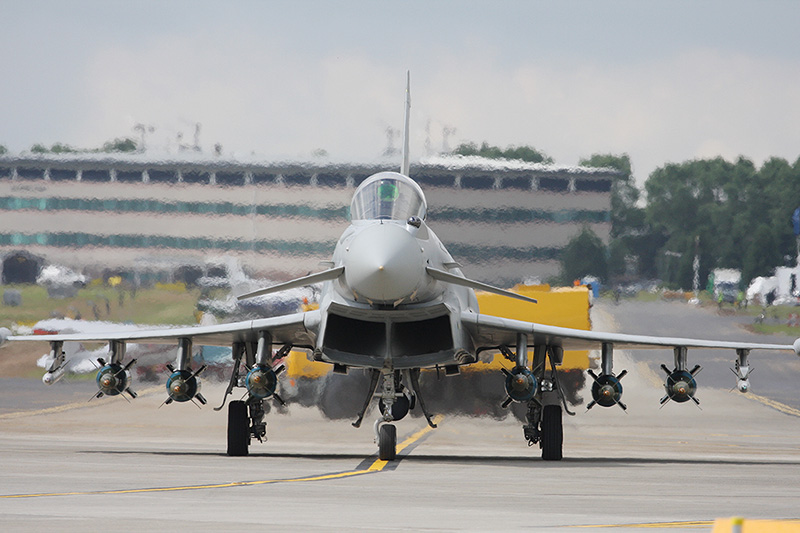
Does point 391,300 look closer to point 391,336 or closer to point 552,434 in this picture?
point 391,336

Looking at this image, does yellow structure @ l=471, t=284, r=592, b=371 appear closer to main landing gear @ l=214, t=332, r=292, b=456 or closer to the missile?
main landing gear @ l=214, t=332, r=292, b=456

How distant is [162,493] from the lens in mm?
10438

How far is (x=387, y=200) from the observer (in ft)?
50.2

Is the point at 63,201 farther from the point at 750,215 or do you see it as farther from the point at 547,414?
the point at 750,215

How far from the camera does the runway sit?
346 inches

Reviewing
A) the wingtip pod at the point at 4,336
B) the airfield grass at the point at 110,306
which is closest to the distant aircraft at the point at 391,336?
the wingtip pod at the point at 4,336

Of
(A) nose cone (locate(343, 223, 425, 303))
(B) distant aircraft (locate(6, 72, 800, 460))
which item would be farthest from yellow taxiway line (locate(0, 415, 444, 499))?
(A) nose cone (locate(343, 223, 425, 303))

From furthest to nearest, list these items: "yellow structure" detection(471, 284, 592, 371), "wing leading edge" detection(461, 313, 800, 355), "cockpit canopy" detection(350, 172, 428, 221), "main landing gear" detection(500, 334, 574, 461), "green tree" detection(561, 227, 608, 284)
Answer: "green tree" detection(561, 227, 608, 284), "yellow structure" detection(471, 284, 592, 371), "wing leading edge" detection(461, 313, 800, 355), "main landing gear" detection(500, 334, 574, 461), "cockpit canopy" detection(350, 172, 428, 221)

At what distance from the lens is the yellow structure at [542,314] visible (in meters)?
23.0

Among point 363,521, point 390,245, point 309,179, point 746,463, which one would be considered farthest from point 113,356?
point 363,521

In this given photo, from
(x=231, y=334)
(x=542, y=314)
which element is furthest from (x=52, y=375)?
(x=542, y=314)

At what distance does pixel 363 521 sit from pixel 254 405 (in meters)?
9.15

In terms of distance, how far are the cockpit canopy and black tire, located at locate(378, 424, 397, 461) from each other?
2.67 m

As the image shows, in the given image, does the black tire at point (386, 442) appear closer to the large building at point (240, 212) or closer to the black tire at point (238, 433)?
the black tire at point (238, 433)
